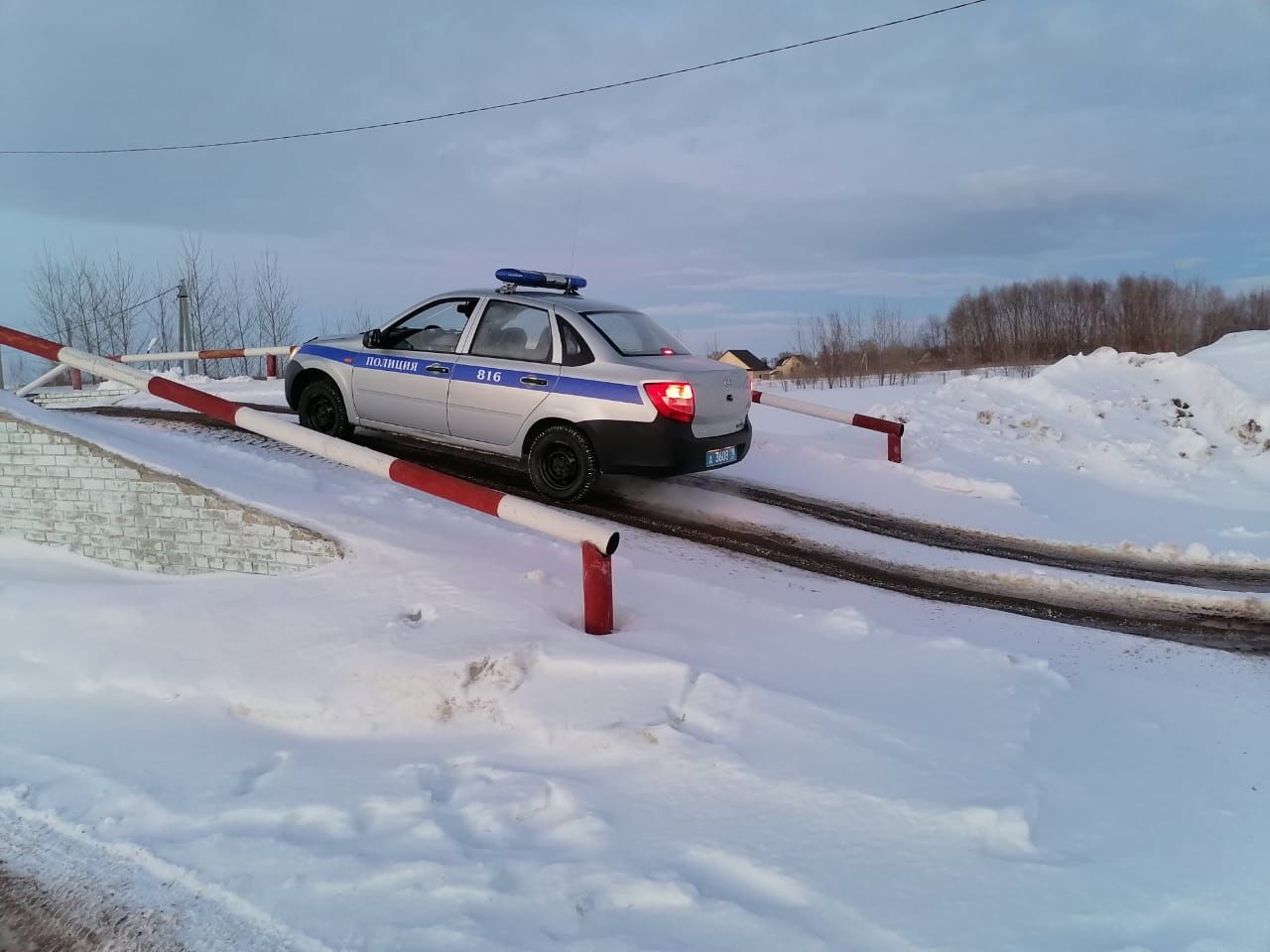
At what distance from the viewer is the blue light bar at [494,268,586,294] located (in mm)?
7766

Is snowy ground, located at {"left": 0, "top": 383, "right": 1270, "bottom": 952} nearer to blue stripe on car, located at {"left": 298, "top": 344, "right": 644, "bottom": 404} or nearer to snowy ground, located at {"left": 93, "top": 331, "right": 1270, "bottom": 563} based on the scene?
blue stripe on car, located at {"left": 298, "top": 344, "right": 644, "bottom": 404}

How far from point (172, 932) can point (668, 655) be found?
2.29 m

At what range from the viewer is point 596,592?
442 cm

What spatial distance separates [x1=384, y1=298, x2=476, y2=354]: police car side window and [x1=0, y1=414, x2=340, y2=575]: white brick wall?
293cm

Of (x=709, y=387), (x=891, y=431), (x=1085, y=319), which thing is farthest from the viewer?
(x=1085, y=319)

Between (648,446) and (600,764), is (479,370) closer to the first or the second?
(648,446)

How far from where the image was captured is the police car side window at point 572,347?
6996 millimetres

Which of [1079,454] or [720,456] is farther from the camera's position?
[1079,454]

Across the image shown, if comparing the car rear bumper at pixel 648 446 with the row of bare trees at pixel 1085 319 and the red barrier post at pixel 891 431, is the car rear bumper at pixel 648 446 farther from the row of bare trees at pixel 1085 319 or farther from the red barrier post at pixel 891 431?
the row of bare trees at pixel 1085 319

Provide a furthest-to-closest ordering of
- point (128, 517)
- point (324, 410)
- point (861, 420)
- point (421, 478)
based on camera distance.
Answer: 1. point (861, 420)
2. point (324, 410)
3. point (128, 517)
4. point (421, 478)

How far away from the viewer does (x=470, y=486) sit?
470 cm

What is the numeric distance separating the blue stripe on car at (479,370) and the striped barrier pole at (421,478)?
6.24 feet

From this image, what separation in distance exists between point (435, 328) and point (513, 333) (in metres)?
0.91

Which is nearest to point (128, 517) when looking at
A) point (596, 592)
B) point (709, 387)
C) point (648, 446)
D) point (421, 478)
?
point (421, 478)
